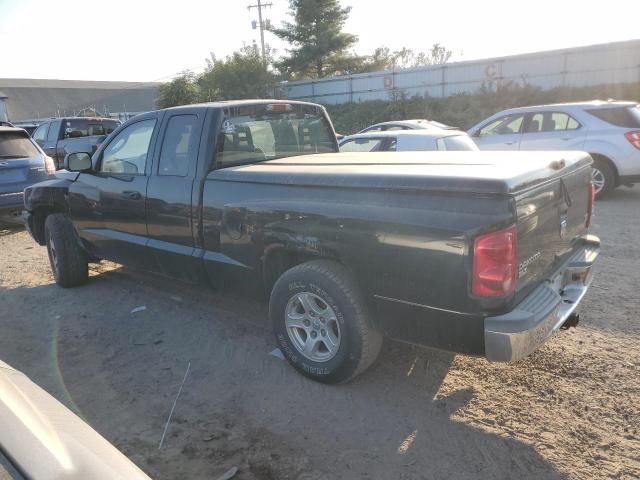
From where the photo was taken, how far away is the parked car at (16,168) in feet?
27.3

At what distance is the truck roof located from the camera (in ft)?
8.47

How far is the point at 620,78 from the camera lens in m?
23.1

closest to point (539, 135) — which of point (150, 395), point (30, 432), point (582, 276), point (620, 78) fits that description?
point (582, 276)

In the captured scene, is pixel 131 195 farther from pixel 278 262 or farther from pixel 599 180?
pixel 599 180

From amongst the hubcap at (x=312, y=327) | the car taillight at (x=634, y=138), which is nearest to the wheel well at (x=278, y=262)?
the hubcap at (x=312, y=327)

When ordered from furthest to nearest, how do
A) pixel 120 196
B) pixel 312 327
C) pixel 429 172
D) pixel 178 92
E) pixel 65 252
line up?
pixel 178 92 < pixel 65 252 < pixel 120 196 < pixel 312 327 < pixel 429 172

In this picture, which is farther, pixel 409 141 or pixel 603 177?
pixel 603 177

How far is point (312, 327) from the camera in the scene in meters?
3.39

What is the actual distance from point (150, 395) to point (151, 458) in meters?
0.68

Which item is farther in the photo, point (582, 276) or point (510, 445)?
point (582, 276)

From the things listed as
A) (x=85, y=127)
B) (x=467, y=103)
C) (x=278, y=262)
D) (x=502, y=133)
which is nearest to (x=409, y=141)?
(x=502, y=133)

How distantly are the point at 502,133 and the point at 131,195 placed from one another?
25.8ft

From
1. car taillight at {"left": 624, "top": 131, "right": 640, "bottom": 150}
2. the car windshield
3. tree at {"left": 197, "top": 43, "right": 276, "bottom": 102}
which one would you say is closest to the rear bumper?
car taillight at {"left": 624, "top": 131, "right": 640, "bottom": 150}

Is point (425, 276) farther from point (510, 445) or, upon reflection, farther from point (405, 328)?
point (510, 445)
